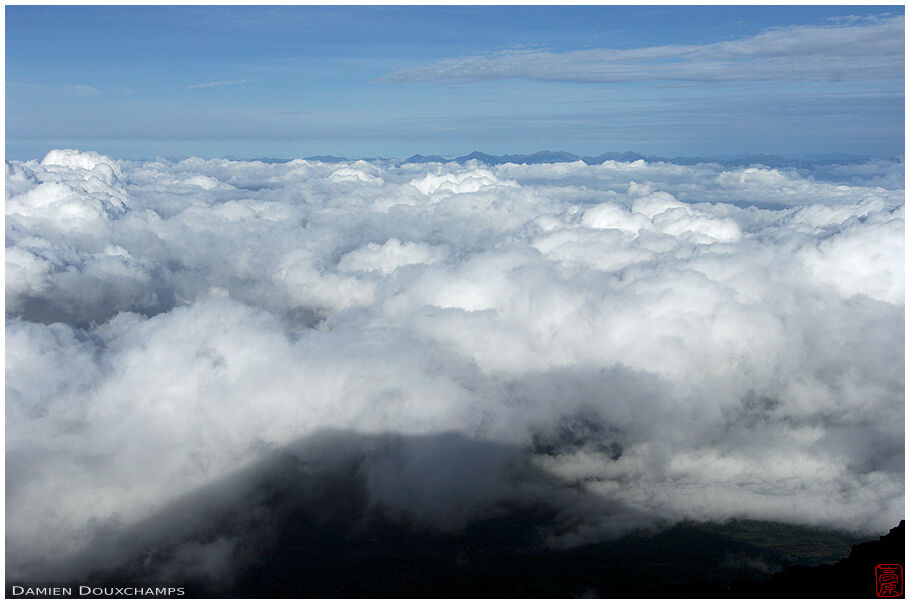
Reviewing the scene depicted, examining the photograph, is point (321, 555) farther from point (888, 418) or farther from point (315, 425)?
point (888, 418)

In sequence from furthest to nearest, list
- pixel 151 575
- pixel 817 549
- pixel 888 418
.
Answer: pixel 888 418 < pixel 817 549 < pixel 151 575

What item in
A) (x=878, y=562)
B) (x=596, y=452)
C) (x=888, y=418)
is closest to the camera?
(x=878, y=562)

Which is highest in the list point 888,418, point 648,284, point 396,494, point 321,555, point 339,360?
point 648,284

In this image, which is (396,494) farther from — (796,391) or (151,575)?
(796,391)

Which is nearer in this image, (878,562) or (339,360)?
(878,562)

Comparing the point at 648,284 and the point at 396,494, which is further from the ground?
the point at 648,284

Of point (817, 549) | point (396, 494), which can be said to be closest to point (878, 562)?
point (817, 549)
